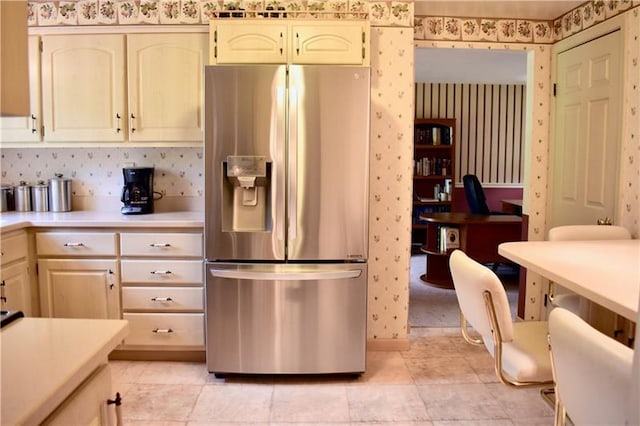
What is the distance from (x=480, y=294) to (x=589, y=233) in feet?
4.00

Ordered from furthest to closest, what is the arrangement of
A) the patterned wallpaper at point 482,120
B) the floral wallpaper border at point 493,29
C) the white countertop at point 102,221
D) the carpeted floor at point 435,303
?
1. the patterned wallpaper at point 482,120
2. the carpeted floor at point 435,303
3. the floral wallpaper border at point 493,29
4. the white countertop at point 102,221

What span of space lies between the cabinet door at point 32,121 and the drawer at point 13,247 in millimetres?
669

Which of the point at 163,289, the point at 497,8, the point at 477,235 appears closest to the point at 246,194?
the point at 163,289

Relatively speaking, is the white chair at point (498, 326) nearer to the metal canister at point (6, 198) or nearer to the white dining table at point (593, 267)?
the white dining table at point (593, 267)

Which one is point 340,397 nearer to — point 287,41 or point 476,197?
point 287,41

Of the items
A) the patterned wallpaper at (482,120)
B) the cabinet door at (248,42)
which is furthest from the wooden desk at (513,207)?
the cabinet door at (248,42)

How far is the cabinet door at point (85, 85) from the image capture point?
2980mm

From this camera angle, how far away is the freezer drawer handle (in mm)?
2559

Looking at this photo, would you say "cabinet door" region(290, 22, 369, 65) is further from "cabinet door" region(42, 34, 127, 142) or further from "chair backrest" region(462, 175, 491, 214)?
"chair backrest" region(462, 175, 491, 214)

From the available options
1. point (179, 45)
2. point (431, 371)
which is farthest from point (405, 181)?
point (179, 45)

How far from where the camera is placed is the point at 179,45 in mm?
2951

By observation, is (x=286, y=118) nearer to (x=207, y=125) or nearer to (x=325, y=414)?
(x=207, y=125)

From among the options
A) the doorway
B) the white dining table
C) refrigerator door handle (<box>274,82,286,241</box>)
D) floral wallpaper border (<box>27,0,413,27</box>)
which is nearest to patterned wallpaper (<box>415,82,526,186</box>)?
the doorway

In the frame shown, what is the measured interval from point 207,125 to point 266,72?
1.34ft
